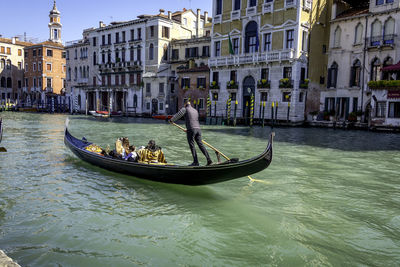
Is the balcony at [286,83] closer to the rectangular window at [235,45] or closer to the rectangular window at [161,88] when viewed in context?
the rectangular window at [235,45]

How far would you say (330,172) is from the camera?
8.58 metres

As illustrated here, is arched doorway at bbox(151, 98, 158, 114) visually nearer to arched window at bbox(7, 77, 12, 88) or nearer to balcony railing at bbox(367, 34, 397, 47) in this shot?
balcony railing at bbox(367, 34, 397, 47)

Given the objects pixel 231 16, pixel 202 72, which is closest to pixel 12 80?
pixel 202 72

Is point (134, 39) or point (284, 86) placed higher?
point (134, 39)

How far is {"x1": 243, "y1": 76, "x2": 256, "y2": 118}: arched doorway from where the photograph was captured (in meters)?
26.2

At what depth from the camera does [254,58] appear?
2533cm

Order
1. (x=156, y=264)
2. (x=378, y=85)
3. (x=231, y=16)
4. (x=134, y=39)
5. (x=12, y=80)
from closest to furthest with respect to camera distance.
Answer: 1. (x=156, y=264)
2. (x=378, y=85)
3. (x=231, y=16)
4. (x=134, y=39)
5. (x=12, y=80)

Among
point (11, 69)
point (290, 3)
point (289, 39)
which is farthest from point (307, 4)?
point (11, 69)

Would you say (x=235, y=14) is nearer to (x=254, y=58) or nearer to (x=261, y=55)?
(x=254, y=58)

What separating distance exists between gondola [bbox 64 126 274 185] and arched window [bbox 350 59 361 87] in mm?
19823

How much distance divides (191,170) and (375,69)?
20148 mm

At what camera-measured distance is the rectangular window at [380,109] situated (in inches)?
798

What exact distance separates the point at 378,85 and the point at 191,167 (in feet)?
59.5

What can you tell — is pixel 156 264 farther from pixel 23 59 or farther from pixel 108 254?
pixel 23 59
